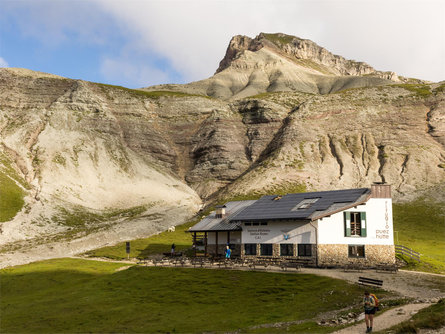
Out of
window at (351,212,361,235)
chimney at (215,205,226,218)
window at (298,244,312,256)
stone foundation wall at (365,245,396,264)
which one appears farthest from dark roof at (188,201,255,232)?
stone foundation wall at (365,245,396,264)

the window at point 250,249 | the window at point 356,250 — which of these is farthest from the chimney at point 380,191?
the window at point 250,249

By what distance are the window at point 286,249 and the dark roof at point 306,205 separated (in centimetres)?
356

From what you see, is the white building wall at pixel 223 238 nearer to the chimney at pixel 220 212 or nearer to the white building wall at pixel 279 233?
the white building wall at pixel 279 233

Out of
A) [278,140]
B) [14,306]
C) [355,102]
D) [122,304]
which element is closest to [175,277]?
[122,304]

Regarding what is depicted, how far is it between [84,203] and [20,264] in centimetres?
5291

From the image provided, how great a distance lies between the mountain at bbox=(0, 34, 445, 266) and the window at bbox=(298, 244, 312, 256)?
1829 inches

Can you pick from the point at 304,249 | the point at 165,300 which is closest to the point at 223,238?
the point at 304,249

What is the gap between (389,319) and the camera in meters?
24.4

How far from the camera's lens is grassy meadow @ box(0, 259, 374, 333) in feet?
94.9

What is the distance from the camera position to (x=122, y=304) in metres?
34.9

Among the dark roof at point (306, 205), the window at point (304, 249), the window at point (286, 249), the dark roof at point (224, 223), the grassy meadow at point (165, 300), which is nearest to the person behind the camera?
the grassy meadow at point (165, 300)

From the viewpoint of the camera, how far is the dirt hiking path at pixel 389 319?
23031mm

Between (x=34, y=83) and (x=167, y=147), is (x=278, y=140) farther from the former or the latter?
(x=34, y=83)

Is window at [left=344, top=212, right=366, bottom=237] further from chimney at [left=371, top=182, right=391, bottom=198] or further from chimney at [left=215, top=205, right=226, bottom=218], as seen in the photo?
chimney at [left=215, top=205, right=226, bottom=218]
